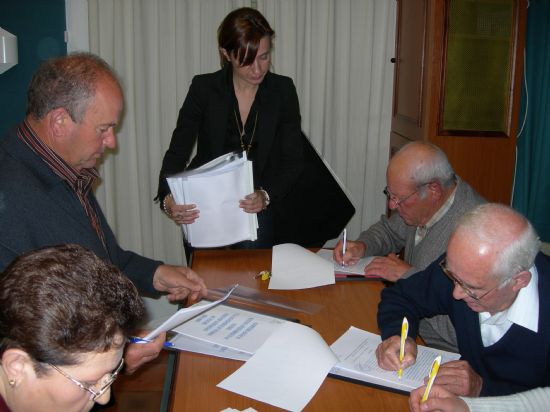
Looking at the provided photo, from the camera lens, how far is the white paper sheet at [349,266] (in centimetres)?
227

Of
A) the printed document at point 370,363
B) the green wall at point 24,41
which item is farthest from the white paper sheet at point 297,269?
the green wall at point 24,41

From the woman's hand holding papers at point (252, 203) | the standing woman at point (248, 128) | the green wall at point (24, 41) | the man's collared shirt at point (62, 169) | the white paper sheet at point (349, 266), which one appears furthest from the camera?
the green wall at point (24, 41)

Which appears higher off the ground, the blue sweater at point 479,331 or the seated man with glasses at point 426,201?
the seated man with glasses at point 426,201

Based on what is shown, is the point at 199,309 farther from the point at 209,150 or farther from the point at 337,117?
the point at 337,117

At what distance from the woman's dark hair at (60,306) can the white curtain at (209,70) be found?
9.69 feet

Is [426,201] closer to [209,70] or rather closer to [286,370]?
[286,370]

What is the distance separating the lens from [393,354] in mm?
1538

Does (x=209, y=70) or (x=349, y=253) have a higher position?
(x=209, y=70)

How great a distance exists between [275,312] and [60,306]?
3.56ft

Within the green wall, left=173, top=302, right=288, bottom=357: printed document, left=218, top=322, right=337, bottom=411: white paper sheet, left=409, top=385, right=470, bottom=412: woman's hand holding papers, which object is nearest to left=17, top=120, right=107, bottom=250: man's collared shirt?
left=173, top=302, right=288, bottom=357: printed document

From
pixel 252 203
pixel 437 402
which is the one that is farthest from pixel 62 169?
pixel 437 402

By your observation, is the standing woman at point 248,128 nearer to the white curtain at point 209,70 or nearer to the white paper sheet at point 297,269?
the white paper sheet at point 297,269

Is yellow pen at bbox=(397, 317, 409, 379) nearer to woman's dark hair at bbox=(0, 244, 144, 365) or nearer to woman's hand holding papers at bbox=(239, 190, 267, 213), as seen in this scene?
woman's dark hair at bbox=(0, 244, 144, 365)

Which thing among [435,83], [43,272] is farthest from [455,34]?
[43,272]
